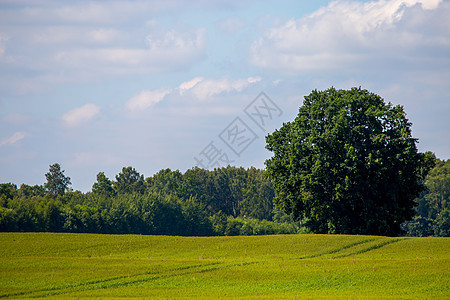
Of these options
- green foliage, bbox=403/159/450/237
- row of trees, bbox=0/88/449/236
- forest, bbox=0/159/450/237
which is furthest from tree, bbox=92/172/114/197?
row of trees, bbox=0/88/449/236

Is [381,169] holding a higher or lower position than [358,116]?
lower

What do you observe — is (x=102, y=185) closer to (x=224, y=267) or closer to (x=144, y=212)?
(x=144, y=212)

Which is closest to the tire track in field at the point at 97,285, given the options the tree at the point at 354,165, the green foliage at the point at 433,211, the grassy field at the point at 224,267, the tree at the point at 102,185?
the grassy field at the point at 224,267

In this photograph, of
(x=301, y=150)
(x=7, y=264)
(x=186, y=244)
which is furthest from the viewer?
(x=301, y=150)

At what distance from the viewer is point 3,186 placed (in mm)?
147750

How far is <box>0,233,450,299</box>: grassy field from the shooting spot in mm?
40594

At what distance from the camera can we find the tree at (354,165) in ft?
226

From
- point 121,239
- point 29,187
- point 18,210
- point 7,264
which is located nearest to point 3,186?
point 18,210

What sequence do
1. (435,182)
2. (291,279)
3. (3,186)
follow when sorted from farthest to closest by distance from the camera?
(435,182)
(3,186)
(291,279)

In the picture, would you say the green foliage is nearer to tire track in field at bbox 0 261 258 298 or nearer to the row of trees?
the row of trees

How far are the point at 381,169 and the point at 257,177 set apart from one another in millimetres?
132920

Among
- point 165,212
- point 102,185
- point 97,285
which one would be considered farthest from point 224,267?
point 102,185

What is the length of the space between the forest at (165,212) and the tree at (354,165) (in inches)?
2508

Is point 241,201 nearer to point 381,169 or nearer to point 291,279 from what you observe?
point 381,169
